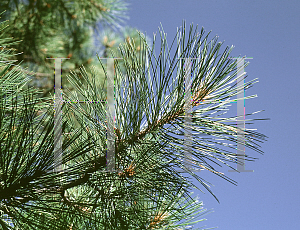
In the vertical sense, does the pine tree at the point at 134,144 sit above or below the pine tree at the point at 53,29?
below

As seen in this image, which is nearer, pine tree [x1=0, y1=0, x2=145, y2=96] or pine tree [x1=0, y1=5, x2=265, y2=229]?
pine tree [x1=0, y1=5, x2=265, y2=229]

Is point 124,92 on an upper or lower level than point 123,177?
upper

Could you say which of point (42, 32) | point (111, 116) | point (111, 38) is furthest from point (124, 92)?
point (111, 38)

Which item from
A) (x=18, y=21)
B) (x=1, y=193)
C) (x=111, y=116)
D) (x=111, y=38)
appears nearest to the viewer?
(x=1, y=193)

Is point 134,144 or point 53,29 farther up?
point 53,29

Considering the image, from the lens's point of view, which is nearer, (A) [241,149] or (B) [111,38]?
(A) [241,149]

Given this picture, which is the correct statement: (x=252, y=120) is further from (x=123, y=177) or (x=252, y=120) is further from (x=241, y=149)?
(x=123, y=177)

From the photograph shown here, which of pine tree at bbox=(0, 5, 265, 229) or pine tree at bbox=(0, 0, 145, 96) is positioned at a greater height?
pine tree at bbox=(0, 0, 145, 96)

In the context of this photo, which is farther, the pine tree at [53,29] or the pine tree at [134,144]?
the pine tree at [53,29]

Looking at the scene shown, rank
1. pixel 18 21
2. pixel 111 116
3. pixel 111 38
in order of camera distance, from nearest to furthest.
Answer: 1. pixel 111 116
2. pixel 18 21
3. pixel 111 38

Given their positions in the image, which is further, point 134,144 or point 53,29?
point 53,29

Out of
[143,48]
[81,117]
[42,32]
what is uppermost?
[42,32]
